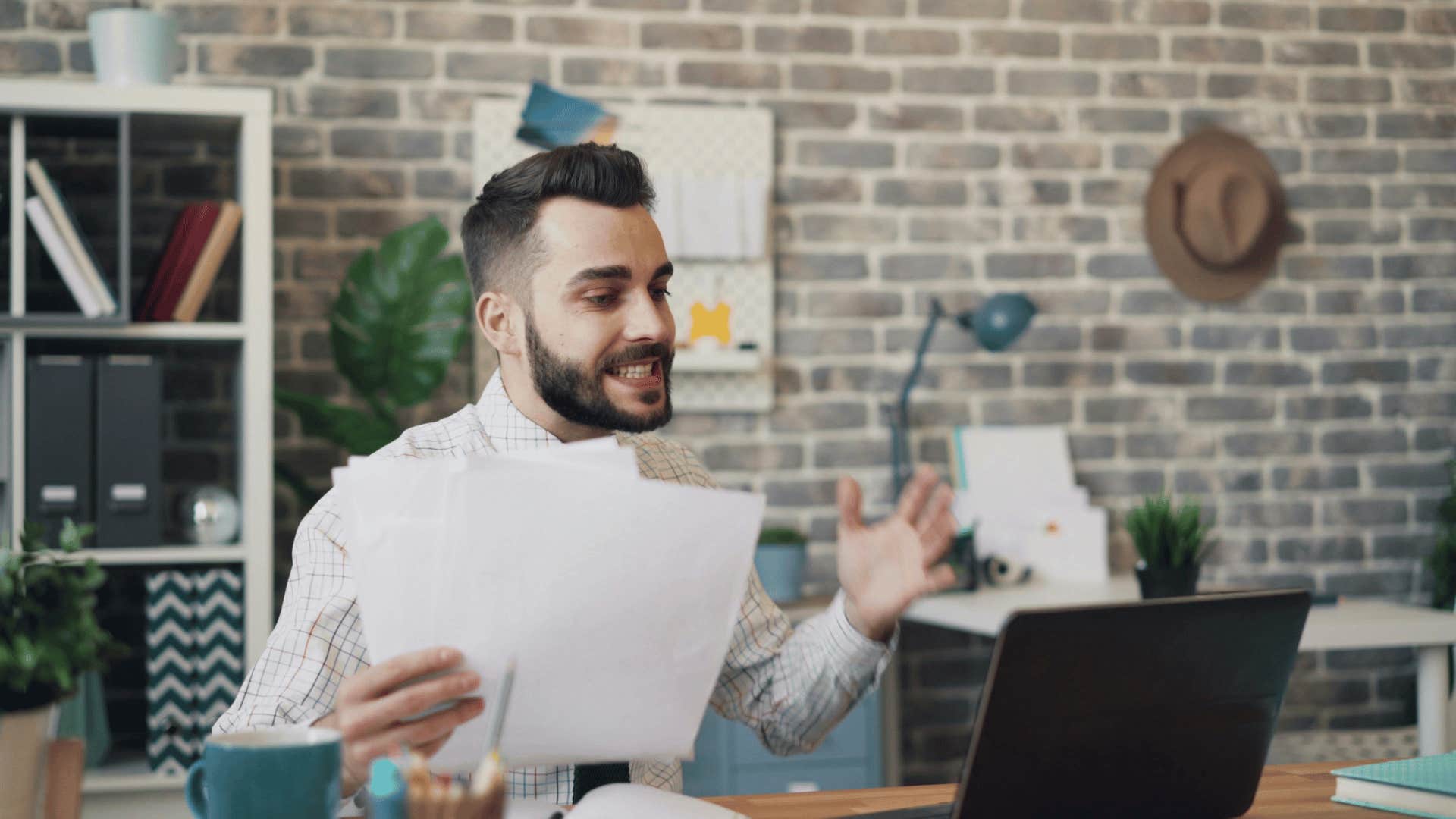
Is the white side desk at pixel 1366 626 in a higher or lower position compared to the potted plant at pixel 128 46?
lower

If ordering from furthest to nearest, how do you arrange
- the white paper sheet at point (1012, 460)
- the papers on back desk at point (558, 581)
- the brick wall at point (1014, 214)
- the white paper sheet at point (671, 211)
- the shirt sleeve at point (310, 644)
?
the white paper sheet at point (1012, 460), the white paper sheet at point (671, 211), the brick wall at point (1014, 214), the shirt sleeve at point (310, 644), the papers on back desk at point (558, 581)

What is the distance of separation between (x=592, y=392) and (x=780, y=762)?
4.99ft

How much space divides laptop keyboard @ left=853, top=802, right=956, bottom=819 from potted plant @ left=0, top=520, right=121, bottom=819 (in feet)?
2.02

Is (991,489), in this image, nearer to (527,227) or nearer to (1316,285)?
(1316,285)

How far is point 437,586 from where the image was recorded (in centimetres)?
98

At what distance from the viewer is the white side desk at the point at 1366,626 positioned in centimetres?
255

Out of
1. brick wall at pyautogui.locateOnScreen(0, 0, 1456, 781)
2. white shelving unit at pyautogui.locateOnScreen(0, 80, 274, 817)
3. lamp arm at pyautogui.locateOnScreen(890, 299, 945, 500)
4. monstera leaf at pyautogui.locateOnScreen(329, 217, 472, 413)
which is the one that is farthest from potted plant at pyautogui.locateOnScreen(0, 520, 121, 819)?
lamp arm at pyautogui.locateOnScreen(890, 299, 945, 500)

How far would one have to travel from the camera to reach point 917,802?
1237mm

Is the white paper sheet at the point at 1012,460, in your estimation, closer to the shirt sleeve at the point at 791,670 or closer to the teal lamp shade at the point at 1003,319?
the teal lamp shade at the point at 1003,319

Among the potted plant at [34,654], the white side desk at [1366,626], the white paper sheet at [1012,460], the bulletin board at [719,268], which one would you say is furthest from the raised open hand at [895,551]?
the white paper sheet at [1012,460]

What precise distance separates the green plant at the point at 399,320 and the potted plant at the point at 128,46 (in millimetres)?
534

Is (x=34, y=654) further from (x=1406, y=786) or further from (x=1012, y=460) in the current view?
(x=1012, y=460)

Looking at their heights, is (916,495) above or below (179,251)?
below

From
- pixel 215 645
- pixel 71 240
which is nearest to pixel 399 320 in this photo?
pixel 71 240
